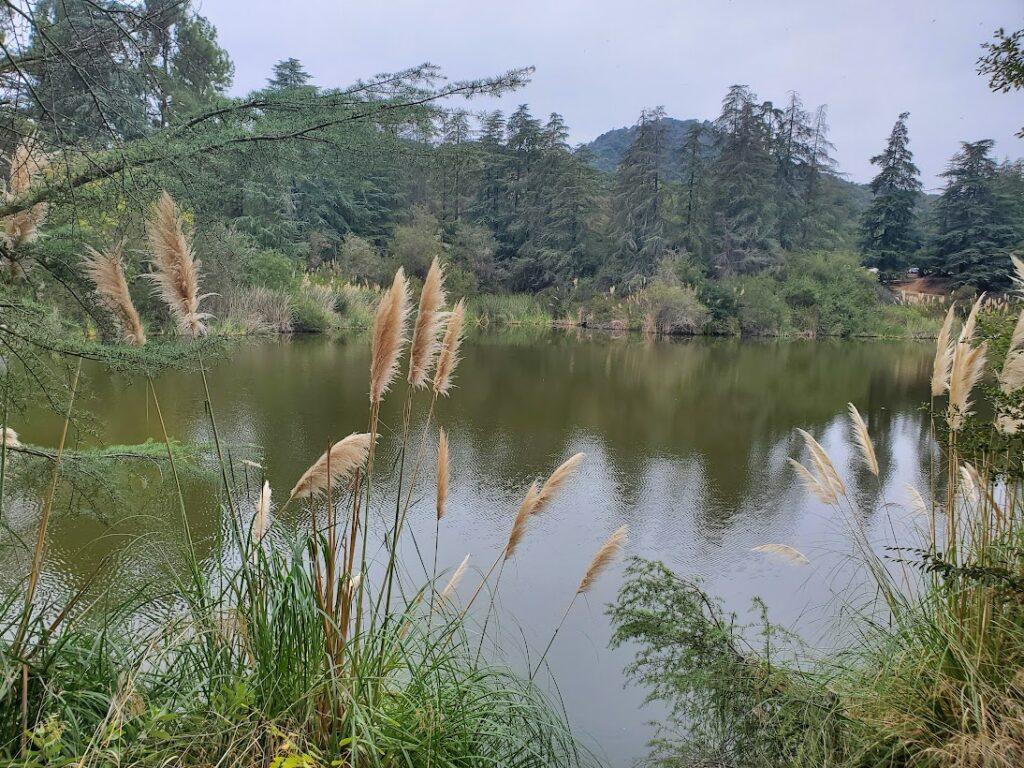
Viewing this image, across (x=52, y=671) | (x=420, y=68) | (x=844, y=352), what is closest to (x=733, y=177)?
(x=844, y=352)

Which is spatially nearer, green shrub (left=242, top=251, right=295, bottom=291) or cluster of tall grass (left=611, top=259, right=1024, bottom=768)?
cluster of tall grass (left=611, top=259, right=1024, bottom=768)

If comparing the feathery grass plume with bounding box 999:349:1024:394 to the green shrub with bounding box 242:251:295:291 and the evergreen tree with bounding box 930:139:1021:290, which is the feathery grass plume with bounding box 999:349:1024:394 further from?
the evergreen tree with bounding box 930:139:1021:290

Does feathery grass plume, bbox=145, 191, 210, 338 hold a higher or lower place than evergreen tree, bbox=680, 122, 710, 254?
lower

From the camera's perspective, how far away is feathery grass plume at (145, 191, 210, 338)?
1.71 meters

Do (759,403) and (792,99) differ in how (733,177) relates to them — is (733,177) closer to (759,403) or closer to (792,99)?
(792,99)

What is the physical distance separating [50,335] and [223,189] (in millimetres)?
974

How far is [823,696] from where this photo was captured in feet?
7.27

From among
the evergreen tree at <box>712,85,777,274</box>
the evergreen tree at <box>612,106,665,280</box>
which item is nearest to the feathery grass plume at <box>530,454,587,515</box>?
the evergreen tree at <box>612,106,665,280</box>

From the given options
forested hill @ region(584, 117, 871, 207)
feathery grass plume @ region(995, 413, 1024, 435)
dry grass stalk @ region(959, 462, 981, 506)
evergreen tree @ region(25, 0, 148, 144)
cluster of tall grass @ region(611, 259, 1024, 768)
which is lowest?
cluster of tall grass @ region(611, 259, 1024, 768)

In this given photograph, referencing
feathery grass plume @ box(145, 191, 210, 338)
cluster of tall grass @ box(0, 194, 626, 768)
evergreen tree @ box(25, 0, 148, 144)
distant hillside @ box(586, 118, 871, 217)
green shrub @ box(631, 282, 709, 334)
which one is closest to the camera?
cluster of tall grass @ box(0, 194, 626, 768)

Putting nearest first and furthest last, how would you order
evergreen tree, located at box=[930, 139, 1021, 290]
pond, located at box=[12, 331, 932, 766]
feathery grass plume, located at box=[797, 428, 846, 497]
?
feathery grass plume, located at box=[797, 428, 846, 497] < pond, located at box=[12, 331, 932, 766] < evergreen tree, located at box=[930, 139, 1021, 290]

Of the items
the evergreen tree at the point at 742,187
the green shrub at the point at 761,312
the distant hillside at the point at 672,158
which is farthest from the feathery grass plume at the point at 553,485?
the distant hillside at the point at 672,158

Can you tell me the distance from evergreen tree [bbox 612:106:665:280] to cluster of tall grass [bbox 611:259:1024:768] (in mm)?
25469

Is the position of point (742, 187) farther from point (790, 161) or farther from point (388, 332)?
point (388, 332)
